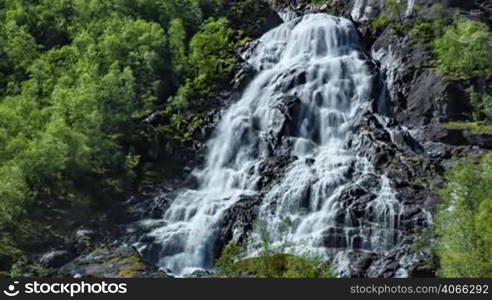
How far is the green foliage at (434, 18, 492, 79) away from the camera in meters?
62.7

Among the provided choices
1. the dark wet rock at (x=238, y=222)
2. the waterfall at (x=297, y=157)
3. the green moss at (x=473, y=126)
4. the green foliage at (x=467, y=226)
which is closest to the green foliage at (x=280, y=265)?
the waterfall at (x=297, y=157)

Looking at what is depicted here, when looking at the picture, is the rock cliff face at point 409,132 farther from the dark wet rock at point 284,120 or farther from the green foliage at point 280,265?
the green foliage at point 280,265

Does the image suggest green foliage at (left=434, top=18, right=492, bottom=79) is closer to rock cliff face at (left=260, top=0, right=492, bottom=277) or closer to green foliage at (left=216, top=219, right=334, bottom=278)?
rock cliff face at (left=260, top=0, right=492, bottom=277)

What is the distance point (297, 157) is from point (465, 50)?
736 inches

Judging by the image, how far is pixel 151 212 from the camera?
181 ft

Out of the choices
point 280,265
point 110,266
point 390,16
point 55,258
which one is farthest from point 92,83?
point 280,265

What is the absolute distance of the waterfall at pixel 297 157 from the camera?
1898 inches

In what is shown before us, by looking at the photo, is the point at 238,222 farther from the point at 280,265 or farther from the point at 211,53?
the point at 211,53

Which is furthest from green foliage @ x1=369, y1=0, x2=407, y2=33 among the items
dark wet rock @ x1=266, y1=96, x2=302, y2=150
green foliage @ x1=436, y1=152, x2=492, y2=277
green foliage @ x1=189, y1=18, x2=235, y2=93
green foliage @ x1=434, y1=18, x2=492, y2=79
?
green foliage @ x1=436, y1=152, x2=492, y2=277

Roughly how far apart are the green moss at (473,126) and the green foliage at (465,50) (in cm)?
586

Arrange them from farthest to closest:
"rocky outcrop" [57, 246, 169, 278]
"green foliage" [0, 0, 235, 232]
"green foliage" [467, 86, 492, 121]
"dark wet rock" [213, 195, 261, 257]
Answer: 1. "green foliage" [467, 86, 492, 121]
2. "green foliage" [0, 0, 235, 232]
3. "dark wet rock" [213, 195, 261, 257]
4. "rocky outcrop" [57, 246, 169, 278]

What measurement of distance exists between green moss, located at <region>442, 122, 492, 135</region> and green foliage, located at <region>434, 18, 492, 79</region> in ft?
19.2

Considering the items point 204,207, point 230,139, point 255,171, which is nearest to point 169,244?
point 204,207

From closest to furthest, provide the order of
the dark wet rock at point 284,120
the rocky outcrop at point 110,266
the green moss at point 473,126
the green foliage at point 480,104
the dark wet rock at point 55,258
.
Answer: the rocky outcrop at point 110,266 → the dark wet rock at point 55,258 → the green moss at point 473,126 → the green foliage at point 480,104 → the dark wet rock at point 284,120
